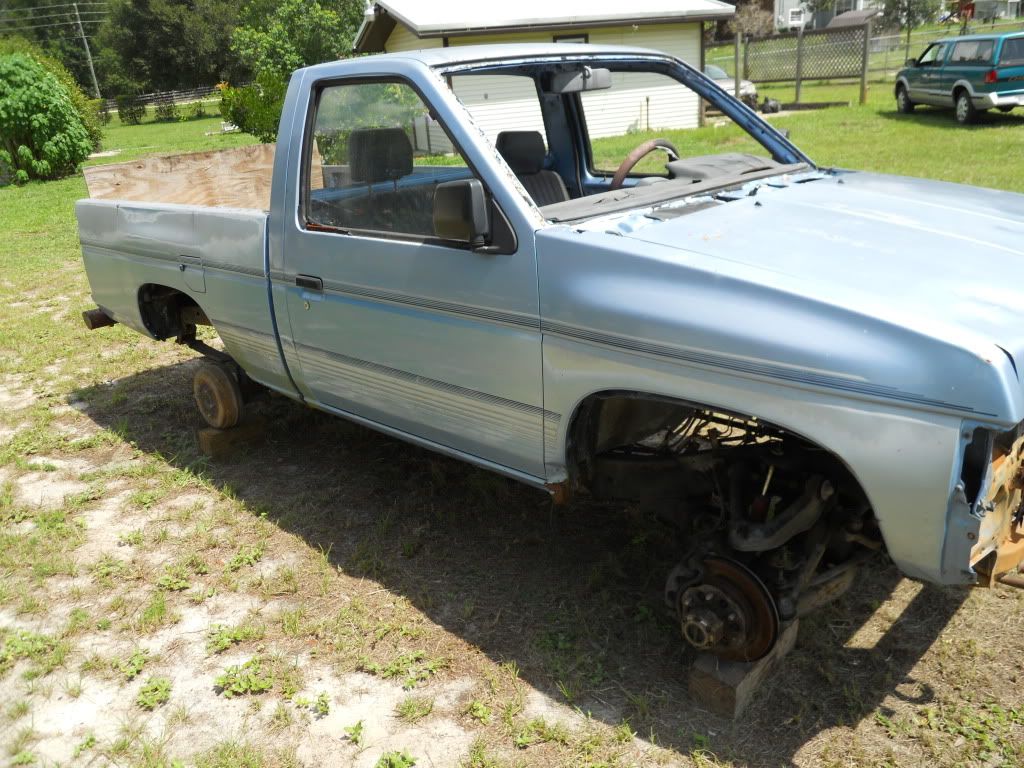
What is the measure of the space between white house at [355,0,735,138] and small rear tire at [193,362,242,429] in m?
14.6

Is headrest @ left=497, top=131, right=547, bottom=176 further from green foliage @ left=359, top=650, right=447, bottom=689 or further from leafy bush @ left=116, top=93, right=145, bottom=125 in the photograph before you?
leafy bush @ left=116, top=93, right=145, bottom=125

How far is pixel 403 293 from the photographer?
337 cm

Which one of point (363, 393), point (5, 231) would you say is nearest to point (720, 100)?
point (363, 393)

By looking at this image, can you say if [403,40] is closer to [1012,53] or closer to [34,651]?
[1012,53]

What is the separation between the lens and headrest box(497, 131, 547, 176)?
167 inches

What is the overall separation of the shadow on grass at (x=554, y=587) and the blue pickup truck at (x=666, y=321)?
10.9 inches

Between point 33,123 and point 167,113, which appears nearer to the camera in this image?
point 33,123

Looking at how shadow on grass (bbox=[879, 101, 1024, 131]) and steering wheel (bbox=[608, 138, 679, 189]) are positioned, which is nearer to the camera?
steering wheel (bbox=[608, 138, 679, 189])

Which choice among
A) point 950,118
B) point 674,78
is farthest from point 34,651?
point 950,118

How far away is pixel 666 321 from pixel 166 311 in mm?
3585

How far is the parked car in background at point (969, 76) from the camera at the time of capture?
16.0 meters

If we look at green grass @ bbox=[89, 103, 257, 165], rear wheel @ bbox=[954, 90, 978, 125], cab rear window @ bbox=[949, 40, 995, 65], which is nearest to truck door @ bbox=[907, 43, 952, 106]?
cab rear window @ bbox=[949, 40, 995, 65]

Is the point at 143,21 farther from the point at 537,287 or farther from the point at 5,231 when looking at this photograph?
the point at 537,287

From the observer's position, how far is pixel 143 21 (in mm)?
52719
